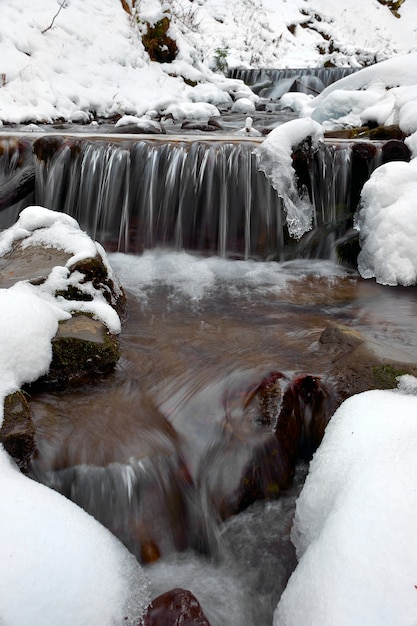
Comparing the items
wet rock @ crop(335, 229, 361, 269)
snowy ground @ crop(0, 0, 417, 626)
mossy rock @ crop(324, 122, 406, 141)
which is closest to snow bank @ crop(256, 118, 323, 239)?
snowy ground @ crop(0, 0, 417, 626)

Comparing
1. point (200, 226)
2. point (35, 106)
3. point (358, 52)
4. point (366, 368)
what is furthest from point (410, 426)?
point (358, 52)

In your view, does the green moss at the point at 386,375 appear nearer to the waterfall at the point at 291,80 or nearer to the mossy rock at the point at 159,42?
the mossy rock at the point at 159,42

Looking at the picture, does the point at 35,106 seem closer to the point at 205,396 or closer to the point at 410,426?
the point at 205,396

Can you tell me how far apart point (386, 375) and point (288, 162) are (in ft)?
8.90

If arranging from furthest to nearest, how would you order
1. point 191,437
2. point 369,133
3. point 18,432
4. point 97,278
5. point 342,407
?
1. point 369,133
2. point 97,278
3. point 191,437
4. point 342,407
5. point 18,432

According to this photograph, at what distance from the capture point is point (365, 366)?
2160mm

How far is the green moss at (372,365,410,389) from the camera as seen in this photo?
2.06 meters

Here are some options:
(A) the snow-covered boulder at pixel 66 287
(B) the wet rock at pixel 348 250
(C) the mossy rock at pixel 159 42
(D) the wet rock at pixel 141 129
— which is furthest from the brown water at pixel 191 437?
(C) the mossy rock at pixel 159 42

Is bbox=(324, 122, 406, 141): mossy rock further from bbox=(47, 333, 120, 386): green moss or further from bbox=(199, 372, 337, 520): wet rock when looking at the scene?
bbox=(47, 333, 120, 386): green moss

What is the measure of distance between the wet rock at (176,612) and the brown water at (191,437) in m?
0.29

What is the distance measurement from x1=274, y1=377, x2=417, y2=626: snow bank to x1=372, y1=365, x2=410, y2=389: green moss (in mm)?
315

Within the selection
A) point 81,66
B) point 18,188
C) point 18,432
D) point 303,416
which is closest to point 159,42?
point 81,66

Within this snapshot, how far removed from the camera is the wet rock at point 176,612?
1265mm

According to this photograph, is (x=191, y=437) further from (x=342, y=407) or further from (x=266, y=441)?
(x=342, y=407)
